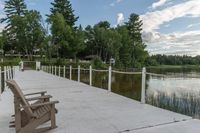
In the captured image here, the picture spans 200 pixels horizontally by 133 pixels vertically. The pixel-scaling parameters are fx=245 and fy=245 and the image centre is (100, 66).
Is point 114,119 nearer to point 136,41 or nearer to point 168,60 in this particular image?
point 136,41

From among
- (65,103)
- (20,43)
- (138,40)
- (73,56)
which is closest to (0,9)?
(20,43)

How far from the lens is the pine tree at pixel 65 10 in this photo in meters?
56.9

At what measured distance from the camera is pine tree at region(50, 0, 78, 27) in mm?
56853

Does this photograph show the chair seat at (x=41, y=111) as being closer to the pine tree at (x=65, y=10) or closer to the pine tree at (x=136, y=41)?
the pine tree at (x=65, y=10)

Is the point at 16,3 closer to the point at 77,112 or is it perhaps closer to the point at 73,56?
the point at 73,56

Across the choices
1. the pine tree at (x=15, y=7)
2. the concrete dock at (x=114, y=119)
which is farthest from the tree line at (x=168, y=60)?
the concrete dock at (x=114, y=119)

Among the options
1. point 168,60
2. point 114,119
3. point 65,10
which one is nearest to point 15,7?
point 65,10

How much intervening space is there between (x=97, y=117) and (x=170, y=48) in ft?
122

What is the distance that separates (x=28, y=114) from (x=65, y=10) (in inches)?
2216

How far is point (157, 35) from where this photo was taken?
4581 centimetres

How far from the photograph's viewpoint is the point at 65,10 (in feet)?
189

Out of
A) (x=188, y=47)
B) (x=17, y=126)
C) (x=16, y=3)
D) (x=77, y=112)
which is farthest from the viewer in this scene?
(x=16, y=3)

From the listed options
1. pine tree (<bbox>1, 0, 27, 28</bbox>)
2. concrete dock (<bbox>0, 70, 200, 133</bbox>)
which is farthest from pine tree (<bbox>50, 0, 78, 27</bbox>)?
concrete dock (<bbox>0, 70, 200, 133</bbox>)

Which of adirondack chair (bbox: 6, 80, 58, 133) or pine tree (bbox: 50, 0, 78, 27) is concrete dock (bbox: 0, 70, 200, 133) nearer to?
adirondack chair (bbox: 6, 80, 58, 133)
